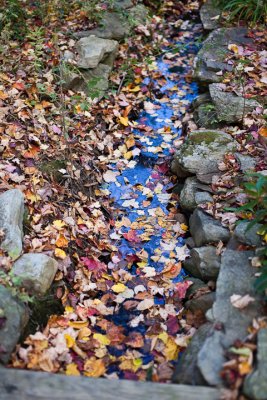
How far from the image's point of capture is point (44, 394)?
3.10 metres

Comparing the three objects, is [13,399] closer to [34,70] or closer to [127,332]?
[127,332]

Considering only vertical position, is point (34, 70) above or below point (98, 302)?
above

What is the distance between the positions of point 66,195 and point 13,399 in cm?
238

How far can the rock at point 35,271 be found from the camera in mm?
3859

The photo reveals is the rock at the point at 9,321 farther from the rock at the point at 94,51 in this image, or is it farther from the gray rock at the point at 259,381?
the rock at the point at 94,51

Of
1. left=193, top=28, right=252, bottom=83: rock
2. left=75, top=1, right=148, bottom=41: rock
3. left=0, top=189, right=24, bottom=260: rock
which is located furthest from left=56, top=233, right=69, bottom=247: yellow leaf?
left=75, top=1, right=148, bottom=41: rock

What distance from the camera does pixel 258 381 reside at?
3.01m

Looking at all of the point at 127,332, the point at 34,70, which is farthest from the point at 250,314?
the point at 34,70

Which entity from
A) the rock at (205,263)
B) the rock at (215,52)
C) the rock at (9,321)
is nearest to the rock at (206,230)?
the rock at (205,263)

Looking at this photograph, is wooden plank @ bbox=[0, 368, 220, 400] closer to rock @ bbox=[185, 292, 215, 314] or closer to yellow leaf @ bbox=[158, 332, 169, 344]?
yellow leaf @ bbox=[158, 332, 169, 344]

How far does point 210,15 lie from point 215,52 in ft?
4.48

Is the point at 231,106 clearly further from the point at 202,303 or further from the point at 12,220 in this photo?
the point at 12,220

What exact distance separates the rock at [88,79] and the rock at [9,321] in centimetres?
314

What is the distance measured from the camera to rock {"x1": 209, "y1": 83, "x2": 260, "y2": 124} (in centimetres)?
579
